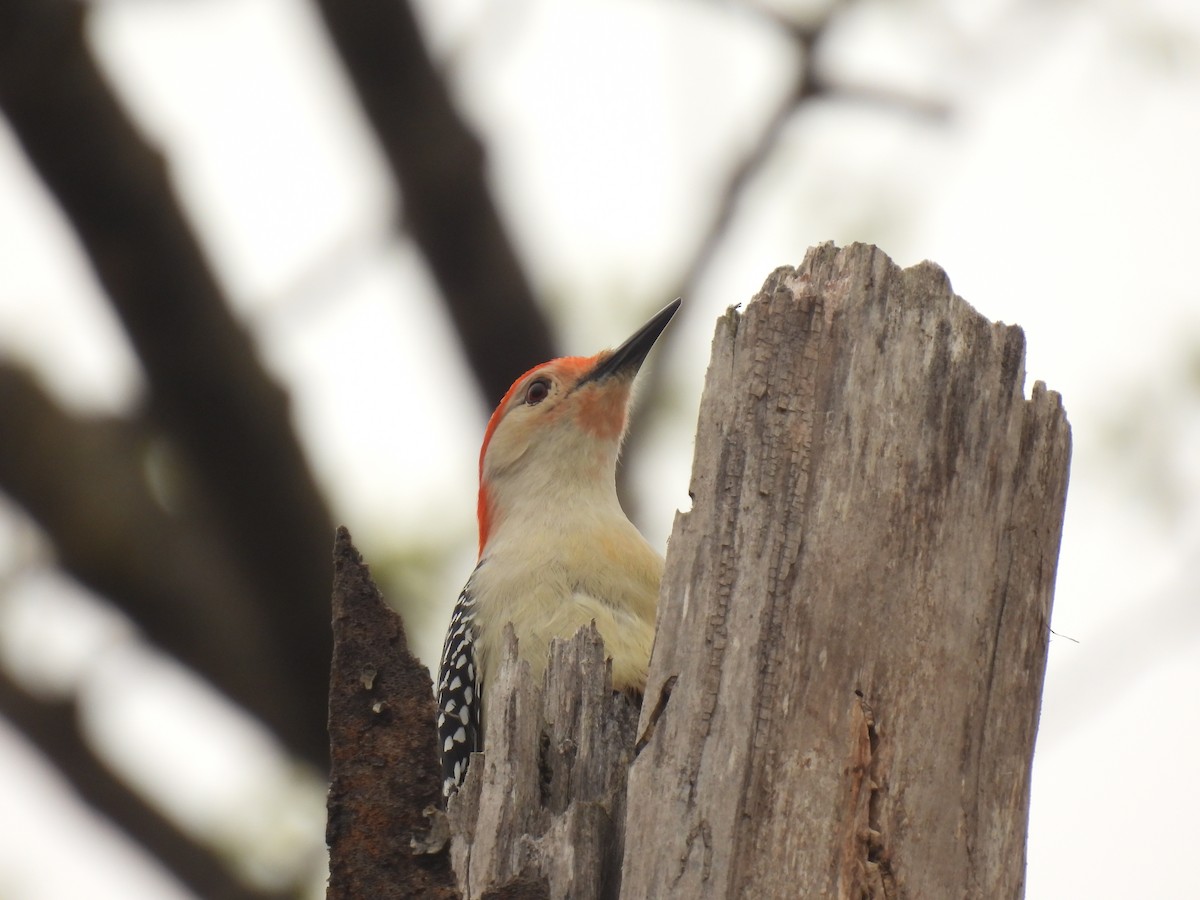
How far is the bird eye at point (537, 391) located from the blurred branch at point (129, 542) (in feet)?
5.20

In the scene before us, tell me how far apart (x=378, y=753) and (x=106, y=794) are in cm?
309

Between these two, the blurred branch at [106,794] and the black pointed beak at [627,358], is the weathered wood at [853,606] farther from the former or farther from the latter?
the black pointed beak at [627,358]

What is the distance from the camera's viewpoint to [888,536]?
3289 mm

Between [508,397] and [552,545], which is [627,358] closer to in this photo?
[508,397]

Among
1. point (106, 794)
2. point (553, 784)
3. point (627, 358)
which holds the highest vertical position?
point (627, 358)

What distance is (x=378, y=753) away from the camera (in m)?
2.79

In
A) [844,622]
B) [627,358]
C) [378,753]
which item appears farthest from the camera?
[627,358]

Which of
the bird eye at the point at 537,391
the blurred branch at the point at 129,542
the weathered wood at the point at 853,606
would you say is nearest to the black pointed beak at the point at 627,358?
the bird eye at the point at 537,391

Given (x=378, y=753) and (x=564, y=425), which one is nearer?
(x=378, y=753)

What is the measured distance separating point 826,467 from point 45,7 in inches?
123

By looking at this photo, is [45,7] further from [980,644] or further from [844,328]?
[980,644]

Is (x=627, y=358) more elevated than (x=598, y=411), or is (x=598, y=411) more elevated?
(x=627, y=358)

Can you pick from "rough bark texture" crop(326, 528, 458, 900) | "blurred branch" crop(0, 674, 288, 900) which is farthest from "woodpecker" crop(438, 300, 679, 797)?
"rough bark texture" crop(326, 528, 458, 900)

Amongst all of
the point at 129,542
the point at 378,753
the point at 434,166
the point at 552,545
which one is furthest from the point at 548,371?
the point at 378,753
